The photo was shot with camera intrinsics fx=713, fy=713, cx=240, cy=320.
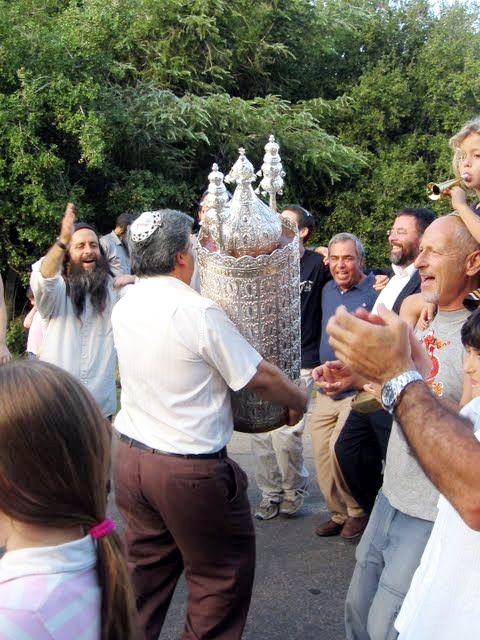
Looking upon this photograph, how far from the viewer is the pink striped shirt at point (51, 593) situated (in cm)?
124

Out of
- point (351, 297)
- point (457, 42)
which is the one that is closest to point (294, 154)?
point (457, 42)

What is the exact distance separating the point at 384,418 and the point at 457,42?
42.0ft

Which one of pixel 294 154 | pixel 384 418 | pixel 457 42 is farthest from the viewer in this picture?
→ pixel 457 42

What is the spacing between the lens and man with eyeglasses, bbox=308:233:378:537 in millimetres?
4426

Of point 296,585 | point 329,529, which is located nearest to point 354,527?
point 329,529

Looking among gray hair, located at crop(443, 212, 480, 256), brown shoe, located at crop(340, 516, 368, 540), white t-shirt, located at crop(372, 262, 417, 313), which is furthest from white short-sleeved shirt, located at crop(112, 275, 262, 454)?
brown shoe, located at crop(340, 516, 368, 540)

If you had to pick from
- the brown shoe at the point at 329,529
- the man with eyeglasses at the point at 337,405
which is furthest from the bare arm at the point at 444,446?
the brown shoe at the point at 329,529

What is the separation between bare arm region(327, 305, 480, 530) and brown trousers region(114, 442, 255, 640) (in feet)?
4.22

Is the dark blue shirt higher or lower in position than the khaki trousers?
higher

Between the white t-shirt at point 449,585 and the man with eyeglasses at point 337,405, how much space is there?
2.50 m

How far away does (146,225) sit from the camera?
283 centimetres

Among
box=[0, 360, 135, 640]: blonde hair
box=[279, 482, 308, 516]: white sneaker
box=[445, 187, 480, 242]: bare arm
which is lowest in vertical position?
box=[279, 482, 308, 516]: white sneaker

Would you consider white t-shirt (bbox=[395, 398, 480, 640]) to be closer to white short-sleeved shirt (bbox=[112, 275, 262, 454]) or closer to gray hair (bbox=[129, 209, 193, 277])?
white short-sleeved shirt (bbox=[112, 275, 262, 454])

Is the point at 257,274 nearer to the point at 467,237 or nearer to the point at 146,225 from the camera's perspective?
the point at 146,225
